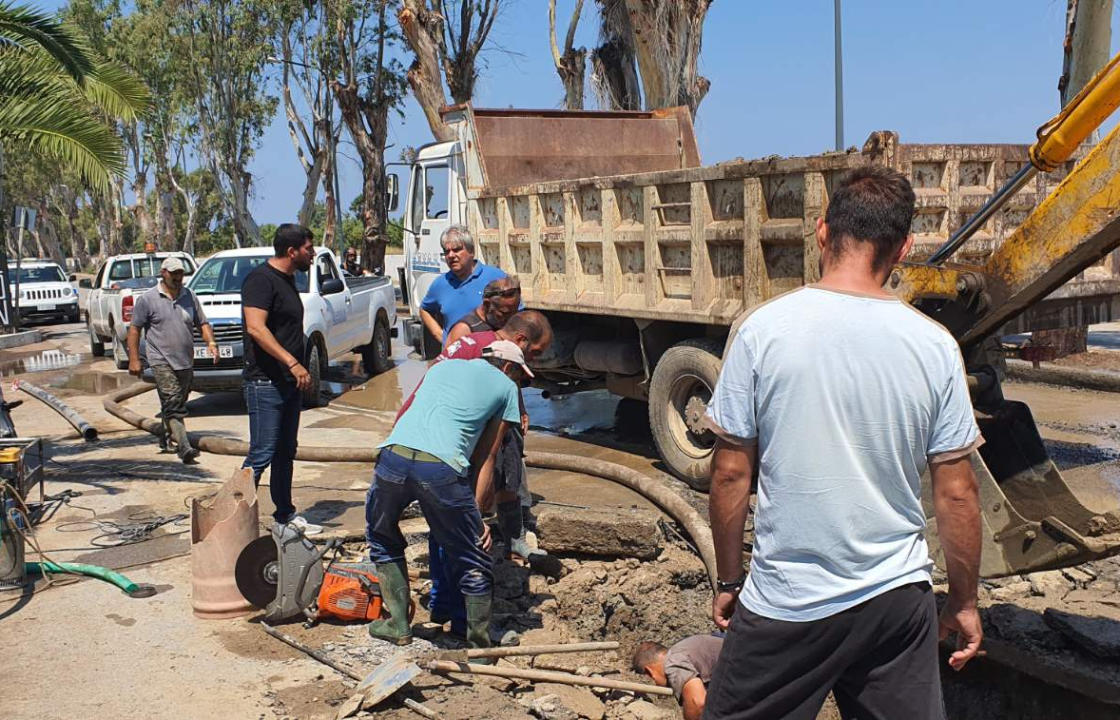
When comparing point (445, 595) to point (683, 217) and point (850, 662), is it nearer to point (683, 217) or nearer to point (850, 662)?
point (850, 662)

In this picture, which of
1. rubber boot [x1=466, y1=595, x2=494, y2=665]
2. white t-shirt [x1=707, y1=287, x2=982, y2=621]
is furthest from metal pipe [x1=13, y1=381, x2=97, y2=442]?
white t-shirt [x1=707, y1=287, x2=982, y2=621]

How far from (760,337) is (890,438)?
15.4 inches

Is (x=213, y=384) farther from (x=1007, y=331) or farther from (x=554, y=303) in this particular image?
(x=1007, y=331)

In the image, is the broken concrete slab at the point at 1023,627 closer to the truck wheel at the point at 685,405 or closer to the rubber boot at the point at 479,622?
the rubber boot at the point at 479,622

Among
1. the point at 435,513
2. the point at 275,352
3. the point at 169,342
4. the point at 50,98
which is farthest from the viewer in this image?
the point at 169,342

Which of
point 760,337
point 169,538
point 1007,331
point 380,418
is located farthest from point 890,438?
point 380,418

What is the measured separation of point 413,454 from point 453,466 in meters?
0.19

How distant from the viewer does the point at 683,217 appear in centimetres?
820

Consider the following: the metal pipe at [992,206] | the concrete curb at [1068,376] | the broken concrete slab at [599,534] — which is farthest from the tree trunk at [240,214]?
the metal pipe at [992,206]

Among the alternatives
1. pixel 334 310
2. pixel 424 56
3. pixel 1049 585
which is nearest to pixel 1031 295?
pixel 1049 585

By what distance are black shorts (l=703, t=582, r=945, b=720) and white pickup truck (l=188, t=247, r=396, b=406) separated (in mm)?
9081

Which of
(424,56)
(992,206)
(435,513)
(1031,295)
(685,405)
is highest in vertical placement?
(424,56)

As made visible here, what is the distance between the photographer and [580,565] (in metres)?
6.24

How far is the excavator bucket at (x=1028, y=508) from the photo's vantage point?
4805 millimetres
